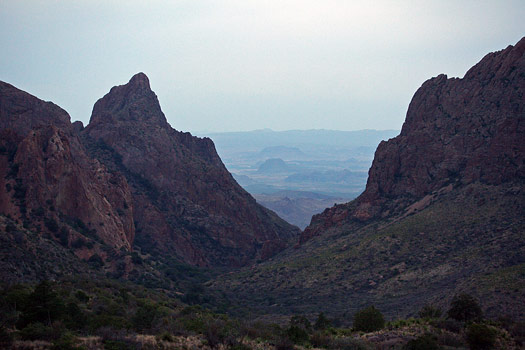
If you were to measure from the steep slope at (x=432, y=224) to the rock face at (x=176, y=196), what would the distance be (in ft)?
48.7

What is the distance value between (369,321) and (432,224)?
2712 centimetres

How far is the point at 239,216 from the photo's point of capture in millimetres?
87812

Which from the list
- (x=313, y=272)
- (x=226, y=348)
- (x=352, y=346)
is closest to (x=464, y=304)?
(x=352, y=346)

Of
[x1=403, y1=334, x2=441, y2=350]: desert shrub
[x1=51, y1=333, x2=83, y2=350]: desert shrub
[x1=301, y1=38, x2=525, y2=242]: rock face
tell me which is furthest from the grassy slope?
[x1=51, y1=333, x2=83, y2=350]: desert shrub

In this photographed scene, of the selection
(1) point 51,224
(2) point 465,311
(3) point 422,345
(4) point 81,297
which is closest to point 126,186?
(1) point 51,224

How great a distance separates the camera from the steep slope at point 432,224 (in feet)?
141

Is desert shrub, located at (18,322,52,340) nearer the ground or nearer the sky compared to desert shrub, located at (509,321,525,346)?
nearer the sky

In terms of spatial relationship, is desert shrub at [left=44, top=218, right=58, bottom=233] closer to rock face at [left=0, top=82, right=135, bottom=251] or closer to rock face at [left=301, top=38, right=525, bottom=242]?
rock face at [left=0, top=82, right=135, bottom=251]

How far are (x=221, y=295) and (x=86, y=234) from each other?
16331mm

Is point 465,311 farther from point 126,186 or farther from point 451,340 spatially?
point 126,186

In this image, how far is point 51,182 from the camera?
54.4 metres

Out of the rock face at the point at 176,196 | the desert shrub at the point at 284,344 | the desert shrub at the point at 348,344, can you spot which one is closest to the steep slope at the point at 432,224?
the desert shrub at the point at 348,344

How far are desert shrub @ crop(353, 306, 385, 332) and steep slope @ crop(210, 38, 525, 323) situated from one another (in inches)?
353

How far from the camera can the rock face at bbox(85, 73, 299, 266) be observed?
76.1 m
